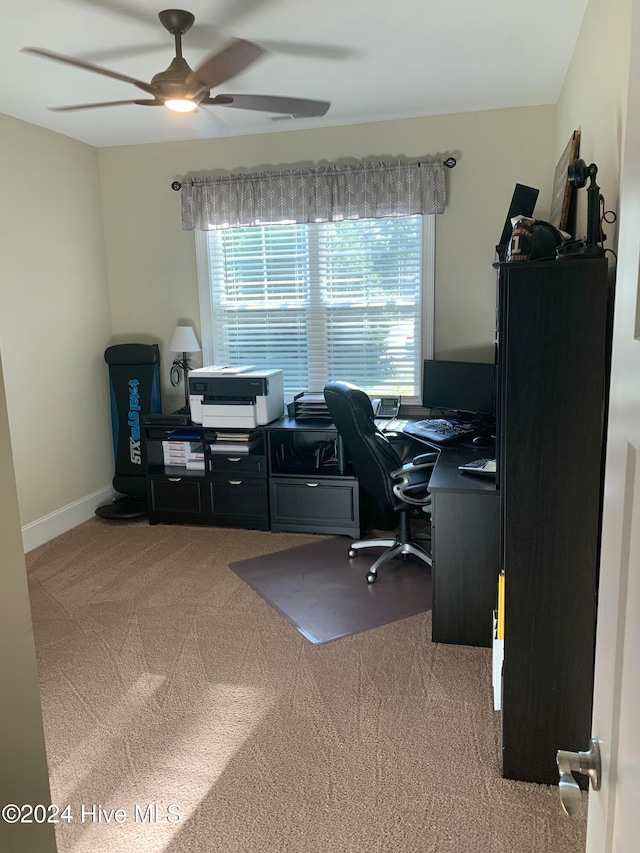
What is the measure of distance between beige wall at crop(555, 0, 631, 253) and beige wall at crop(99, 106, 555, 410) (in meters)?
0.92

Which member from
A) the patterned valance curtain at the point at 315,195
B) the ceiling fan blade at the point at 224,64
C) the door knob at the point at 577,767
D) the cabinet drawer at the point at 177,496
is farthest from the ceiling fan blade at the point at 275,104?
the door knob at the point at 577,767

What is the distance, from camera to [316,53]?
9.66ft

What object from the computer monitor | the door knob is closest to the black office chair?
the computer monitor

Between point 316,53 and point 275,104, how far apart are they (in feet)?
1.02

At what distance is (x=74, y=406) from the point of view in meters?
4.30

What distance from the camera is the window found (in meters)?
4.17

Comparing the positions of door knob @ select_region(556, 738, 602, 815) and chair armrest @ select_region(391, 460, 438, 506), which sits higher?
door knob @ select_region(556, 738, 602, 815)

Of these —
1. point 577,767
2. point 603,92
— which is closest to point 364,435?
point 603,92

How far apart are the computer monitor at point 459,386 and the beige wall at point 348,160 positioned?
1.01 feet

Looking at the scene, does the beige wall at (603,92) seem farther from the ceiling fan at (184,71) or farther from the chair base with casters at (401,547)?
the chair base with casters at (401,547)

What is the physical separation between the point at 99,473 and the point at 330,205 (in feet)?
8.28

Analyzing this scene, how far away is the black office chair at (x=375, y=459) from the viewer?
3.15 m

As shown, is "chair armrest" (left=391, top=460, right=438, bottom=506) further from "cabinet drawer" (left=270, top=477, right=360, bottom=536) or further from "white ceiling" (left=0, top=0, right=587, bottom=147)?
"white ceiling" (left=0, top=0, right=587, bottom=147)

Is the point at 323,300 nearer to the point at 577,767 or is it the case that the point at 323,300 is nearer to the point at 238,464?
the point at 238,464
